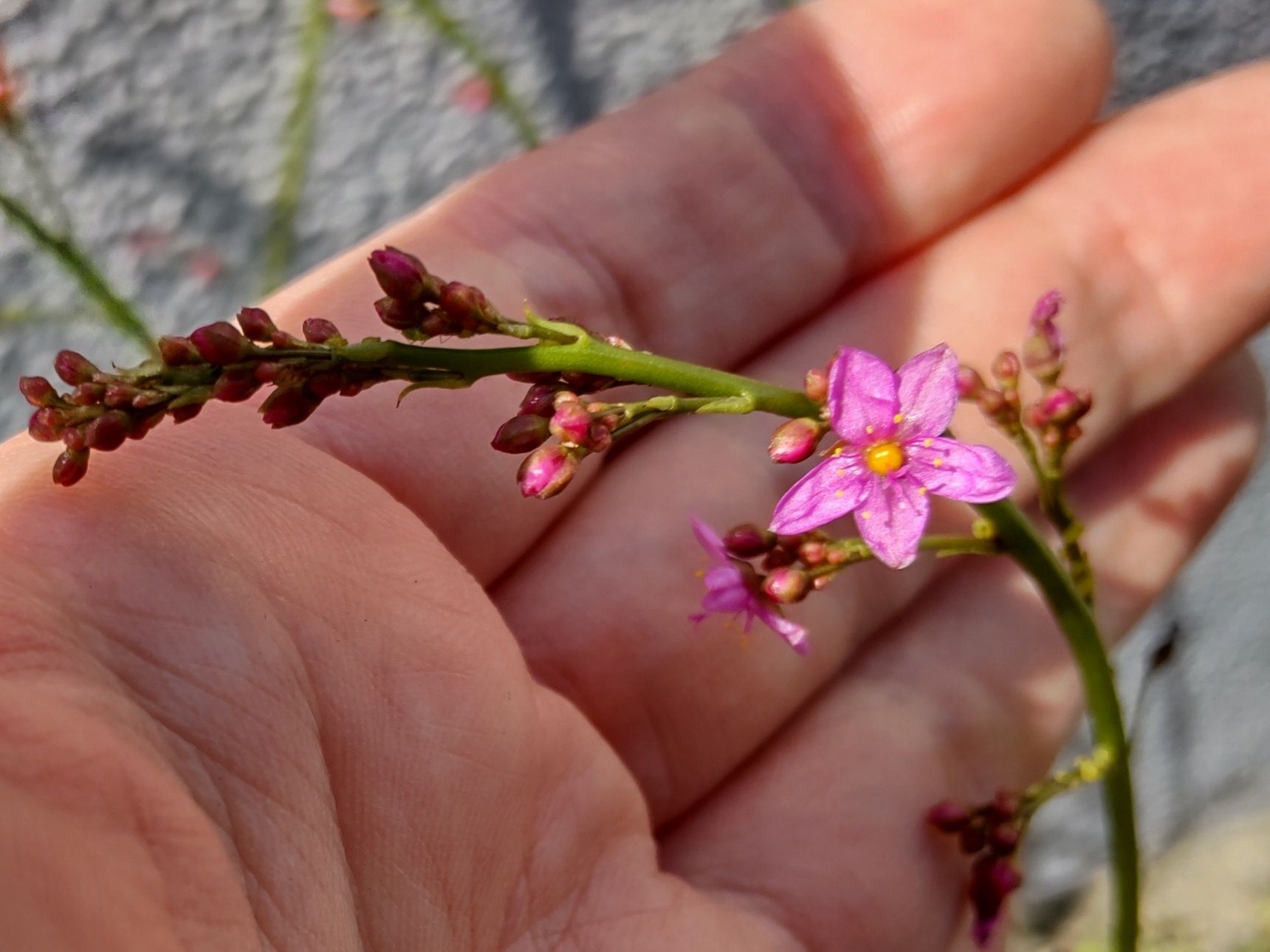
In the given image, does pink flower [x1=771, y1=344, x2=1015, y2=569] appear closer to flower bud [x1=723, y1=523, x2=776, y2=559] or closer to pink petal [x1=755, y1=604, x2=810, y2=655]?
flower bud [x1=723, y1=523, x2=776, y2=559]

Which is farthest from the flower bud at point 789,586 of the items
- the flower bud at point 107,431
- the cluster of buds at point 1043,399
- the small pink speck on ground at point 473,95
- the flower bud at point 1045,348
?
the small pink speck on ground at point 473,95

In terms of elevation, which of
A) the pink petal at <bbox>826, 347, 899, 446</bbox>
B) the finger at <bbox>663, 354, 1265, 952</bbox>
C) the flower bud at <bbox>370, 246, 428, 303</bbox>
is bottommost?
the finger at <bbox>663, 354, 1265, 952</bbox>

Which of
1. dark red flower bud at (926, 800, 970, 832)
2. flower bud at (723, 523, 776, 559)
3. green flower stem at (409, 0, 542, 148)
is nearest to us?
flower bud at (723, 523, 776, 559)

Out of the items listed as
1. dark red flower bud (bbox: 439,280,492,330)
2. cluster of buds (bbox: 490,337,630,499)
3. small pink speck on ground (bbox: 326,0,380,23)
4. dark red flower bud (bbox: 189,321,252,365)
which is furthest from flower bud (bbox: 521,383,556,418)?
small pink speck on ground (bbox: 326,0,380,23)

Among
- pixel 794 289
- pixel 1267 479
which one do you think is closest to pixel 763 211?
pixel 794 289

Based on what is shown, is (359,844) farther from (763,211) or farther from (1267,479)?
(1267,479)

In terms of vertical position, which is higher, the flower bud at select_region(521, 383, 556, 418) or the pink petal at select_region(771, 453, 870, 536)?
the flower bud at select_region(521, 383, 556, 418)

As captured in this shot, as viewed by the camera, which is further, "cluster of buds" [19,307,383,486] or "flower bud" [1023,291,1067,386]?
"flower bud" [1023,291,1067,386]
